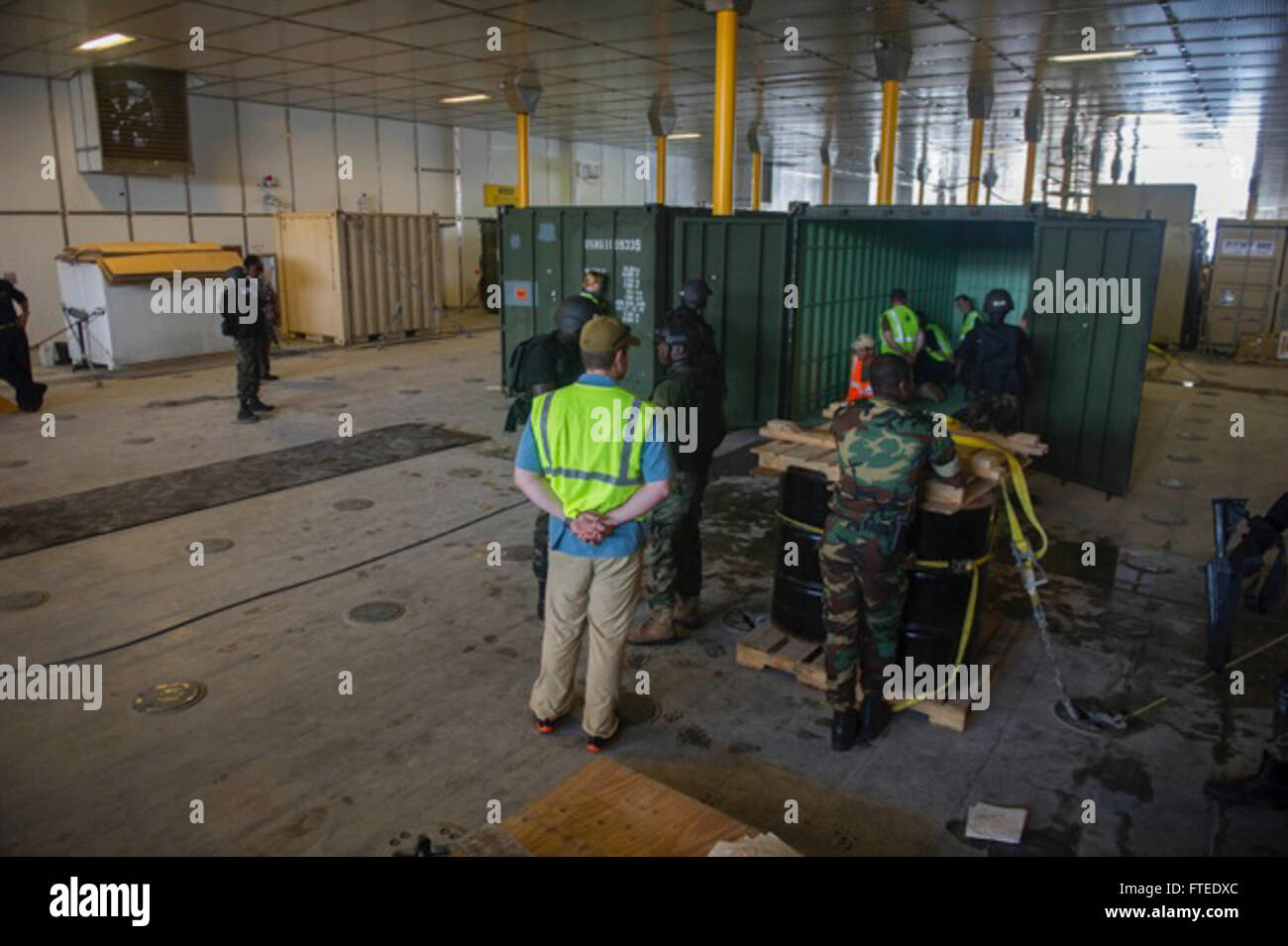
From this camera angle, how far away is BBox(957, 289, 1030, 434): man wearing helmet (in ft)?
28.8

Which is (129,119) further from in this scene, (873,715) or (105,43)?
(873,715)

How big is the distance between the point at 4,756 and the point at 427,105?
18.3 meters

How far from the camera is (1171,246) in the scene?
1952 cm

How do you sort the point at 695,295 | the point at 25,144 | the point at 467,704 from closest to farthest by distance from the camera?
the point at 467,704 → the point at 695,295 → the point at 25,144

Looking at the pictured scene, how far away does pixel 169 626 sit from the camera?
19.8 ft

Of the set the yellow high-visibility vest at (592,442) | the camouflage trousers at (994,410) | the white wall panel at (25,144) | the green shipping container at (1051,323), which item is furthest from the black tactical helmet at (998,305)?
the white wall panel at (25,144)

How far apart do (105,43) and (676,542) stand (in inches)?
514

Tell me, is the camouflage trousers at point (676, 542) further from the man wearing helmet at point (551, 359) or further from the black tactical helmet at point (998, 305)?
the black tactical helmet at point (998, 305)

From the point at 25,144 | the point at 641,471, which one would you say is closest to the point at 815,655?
the point at 641,471

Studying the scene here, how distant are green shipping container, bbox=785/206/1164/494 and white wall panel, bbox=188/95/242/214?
13.4 meters

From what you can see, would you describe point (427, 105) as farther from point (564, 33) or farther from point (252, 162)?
point (564, 33)

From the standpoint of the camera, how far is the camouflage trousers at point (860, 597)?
447 cm

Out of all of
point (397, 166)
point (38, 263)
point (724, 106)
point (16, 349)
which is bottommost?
point (16, 349)
